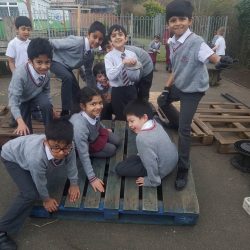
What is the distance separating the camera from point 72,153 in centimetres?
274

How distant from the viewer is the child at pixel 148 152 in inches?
110

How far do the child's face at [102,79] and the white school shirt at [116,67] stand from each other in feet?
1.80

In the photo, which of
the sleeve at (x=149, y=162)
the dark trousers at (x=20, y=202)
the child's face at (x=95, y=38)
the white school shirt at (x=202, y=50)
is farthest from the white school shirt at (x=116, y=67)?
the dark trousers at (x=20, y=202)

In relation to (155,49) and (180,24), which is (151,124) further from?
(155,49)

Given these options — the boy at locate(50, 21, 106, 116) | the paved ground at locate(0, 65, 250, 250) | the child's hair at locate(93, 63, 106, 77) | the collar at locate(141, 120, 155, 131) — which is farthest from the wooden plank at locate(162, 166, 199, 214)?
the child's hair at locate(93, 63, 106, 77)

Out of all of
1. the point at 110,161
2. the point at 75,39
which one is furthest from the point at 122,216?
the point at 75,39

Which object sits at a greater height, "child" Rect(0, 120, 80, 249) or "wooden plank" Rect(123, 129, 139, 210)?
"child" Rect(0, 120, 80, 249)

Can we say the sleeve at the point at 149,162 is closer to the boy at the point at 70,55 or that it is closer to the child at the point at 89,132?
the child at the point at 89,132

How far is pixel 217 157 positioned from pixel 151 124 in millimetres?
1596

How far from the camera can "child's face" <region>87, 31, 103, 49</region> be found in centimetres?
381

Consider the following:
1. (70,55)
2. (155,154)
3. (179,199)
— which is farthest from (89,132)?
(70,55)

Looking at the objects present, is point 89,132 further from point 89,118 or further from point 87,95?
point 87,95

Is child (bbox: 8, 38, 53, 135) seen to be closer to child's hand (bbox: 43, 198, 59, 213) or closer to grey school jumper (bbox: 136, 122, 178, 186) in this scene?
child's hand (bbox: 43, 198, 59, 213)

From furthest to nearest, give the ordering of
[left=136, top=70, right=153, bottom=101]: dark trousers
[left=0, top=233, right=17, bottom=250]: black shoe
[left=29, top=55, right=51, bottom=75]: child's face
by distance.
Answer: [left=136, top=70, right=153, bottom=101]: dark trousers < [left=29, top=55, right=51, bottom=75]: child's face < [left=0, top=233, right=17, bottom=250]: black shoe
